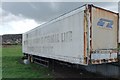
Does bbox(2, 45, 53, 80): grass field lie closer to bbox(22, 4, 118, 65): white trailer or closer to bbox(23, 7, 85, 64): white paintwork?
bbox(23, 7, 85, 64): white paintwork

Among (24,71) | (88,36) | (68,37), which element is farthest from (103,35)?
(24,71)

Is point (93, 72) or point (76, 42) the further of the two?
point (93, 72)

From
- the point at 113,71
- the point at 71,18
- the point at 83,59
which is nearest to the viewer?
the point at 83,59

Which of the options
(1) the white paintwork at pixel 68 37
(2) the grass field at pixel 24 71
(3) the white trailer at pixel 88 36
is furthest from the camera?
(2) the grass field at pixel 24 71

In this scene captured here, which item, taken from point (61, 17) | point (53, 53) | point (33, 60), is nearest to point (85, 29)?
point (61, 17)

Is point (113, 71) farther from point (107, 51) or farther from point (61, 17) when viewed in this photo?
point (61, 17)

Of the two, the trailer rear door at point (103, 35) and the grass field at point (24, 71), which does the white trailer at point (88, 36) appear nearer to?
the trailer rear door at point (103, 35)

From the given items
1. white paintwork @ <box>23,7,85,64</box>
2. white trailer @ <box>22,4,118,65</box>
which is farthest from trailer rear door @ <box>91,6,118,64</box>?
white paintwork @ <box>23,7,85,64</box>

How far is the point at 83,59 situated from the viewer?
9695 mm

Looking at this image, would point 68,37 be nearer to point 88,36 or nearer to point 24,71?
point 88,36

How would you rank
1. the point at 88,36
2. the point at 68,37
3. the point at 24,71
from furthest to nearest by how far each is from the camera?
the point at 24,71, the point at 68,37, the point at 88,36

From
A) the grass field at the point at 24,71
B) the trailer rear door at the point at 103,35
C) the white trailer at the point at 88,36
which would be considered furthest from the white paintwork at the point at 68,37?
the grass field at the point at 24,71

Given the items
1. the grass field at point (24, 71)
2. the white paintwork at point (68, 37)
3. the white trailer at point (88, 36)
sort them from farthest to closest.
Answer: the grass field at point (24, 71) → the white paintwork at point (68, 37) → the white trailer at point (88, 36)

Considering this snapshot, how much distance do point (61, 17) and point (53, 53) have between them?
2434 millimetres
